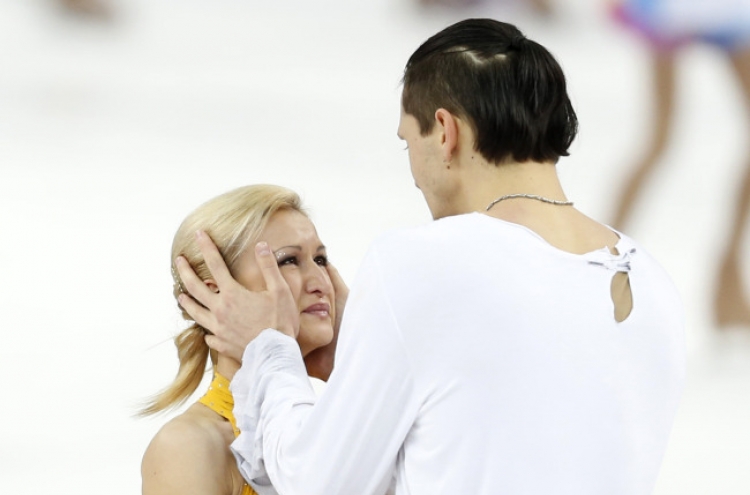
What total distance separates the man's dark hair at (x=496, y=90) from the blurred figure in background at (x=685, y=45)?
7.66 feet

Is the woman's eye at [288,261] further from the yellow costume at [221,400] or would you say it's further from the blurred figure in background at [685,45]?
the blurred figure in background at [685,45]

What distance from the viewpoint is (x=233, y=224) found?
1.87 meters

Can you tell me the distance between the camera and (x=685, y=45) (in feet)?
12.7

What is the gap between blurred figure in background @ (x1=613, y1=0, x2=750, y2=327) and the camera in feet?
12.2

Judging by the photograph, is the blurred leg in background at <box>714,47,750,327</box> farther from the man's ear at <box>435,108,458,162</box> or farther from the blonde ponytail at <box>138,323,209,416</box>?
the man's ear at <box>435,108,458,162</box>

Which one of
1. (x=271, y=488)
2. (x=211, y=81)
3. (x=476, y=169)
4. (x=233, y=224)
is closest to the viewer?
(x=476, y=169)

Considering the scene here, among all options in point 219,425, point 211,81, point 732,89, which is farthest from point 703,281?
point 219,425

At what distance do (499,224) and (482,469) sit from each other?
282mm

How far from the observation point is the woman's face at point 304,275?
6.15ft

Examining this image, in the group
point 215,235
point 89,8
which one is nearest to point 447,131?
point 215,235

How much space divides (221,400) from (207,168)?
1.60 meters

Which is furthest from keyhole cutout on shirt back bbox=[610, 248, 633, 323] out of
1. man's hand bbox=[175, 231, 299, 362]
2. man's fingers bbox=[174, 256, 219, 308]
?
man's fingers bbox=[174, 256, 219, 308]

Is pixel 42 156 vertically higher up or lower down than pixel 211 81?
lower down

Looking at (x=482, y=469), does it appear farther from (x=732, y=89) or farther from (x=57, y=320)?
(x=732, y=89)
